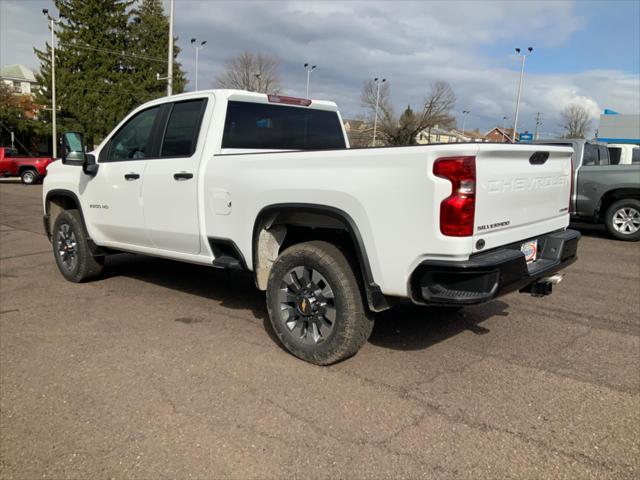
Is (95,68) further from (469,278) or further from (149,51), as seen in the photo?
(469,278)

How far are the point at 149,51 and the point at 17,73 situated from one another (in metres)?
52.4

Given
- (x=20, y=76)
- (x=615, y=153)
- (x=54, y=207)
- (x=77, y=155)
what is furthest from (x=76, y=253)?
(x=20, y=76)

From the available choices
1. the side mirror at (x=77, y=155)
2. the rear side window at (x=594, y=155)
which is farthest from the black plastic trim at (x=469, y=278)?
the rear side window at (x=594, y=155)

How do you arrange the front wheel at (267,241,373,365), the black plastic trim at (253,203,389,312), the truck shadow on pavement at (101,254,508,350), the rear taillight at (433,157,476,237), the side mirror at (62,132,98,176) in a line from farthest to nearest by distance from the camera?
1. the side mirror at (62,132,98,176)
2. the truck shadow on pavement at (101,254,508,350)
3. the front wheel at (267,241,373,365)
4. the black plastic trim at (253,203,389,312)
5. the rear taillight at (433,157,476,237)

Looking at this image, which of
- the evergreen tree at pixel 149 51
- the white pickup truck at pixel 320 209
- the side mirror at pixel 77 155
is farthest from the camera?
the evergreen tree at pixel 149 51

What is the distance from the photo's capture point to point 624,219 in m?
9.77

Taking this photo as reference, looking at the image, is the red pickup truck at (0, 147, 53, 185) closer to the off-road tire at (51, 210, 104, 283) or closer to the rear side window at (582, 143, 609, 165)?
the off-road tire at (51, 210, 104, 283)

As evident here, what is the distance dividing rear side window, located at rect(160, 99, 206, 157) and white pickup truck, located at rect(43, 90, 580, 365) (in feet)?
0.05

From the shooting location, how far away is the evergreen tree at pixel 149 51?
44.7m

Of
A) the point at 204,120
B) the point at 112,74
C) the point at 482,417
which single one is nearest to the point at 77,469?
the point at 482,417

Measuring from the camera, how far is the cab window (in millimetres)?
5129

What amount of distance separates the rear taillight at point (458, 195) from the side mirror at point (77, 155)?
13.3 ft

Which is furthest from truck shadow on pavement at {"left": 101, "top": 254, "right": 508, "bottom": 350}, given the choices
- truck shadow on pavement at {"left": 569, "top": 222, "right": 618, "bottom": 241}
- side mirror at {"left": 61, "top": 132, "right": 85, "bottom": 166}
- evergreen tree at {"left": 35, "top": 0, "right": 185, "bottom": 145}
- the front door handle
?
evergreen tree at {"left": 35, "top": 0, "right": 185, "bottom": 145}

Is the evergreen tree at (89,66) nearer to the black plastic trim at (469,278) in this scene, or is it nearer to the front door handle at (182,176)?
the front door handle at (182,176)
